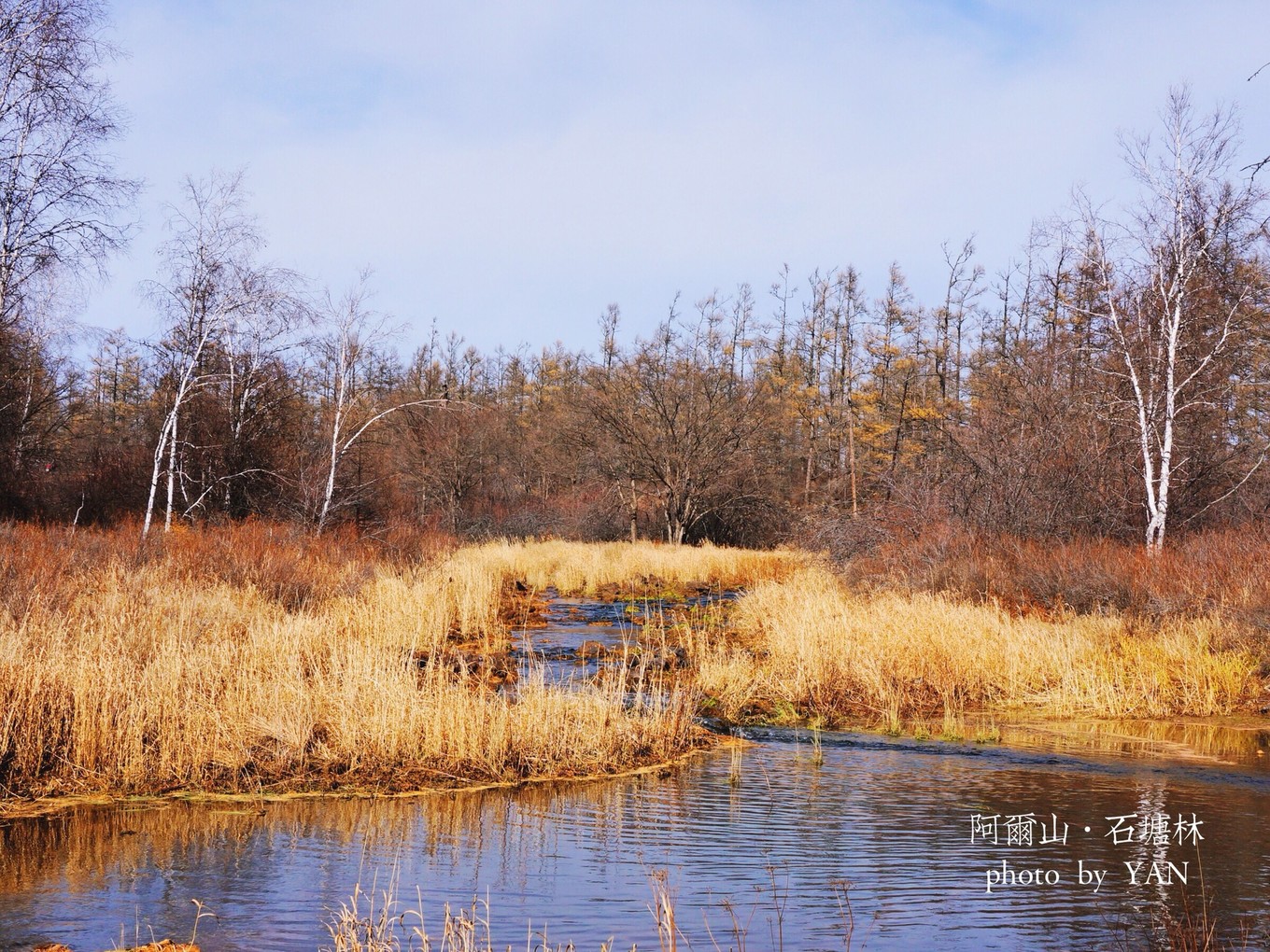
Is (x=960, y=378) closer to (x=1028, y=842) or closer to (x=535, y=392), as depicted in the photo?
(x=535, y=392)

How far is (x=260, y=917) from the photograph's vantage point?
4.87 metres

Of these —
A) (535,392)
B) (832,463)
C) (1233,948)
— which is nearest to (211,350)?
(1233,948)

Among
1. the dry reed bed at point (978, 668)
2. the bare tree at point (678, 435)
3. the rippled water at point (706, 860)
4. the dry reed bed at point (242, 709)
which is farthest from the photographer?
the bare tree at point (678, 435)

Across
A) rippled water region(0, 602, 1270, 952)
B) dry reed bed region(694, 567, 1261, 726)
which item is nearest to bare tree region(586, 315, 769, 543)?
dry reed bed region(694, 567, 1261, 726)

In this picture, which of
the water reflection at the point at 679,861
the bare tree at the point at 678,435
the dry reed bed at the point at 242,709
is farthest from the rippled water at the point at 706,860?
the bare tree at the point at 678,435

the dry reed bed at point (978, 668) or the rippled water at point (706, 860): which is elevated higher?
the dry reed bed at point (978, 668)

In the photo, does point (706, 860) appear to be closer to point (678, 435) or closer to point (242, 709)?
point (242, 709)

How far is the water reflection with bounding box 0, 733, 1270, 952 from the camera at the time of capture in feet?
16.1

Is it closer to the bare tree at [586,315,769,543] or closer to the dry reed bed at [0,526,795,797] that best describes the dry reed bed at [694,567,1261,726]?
the dry reed bed at [0,526,795,797]

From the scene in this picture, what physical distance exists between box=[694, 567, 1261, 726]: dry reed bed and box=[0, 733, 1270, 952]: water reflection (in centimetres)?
298

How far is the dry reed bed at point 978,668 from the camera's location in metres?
11.2

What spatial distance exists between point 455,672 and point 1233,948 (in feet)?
28.0

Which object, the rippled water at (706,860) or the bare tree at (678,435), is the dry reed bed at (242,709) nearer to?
the rippled water at (706,860)

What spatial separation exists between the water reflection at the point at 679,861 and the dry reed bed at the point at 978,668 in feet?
9.77
